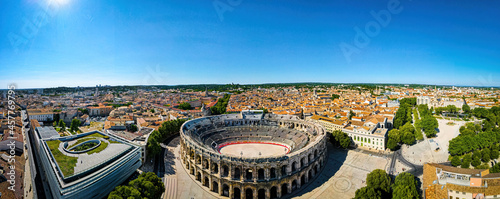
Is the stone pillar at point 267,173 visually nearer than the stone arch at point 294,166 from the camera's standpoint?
Yes

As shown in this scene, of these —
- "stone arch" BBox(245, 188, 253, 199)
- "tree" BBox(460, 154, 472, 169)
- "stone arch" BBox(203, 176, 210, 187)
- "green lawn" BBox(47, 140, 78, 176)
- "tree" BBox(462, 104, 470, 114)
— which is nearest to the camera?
"green lawn" BBox(47, 140, 78, 176)

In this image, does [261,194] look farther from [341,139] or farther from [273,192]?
[341,139]

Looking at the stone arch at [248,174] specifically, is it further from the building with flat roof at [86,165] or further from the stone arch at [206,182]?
the building with flat roof at [86,165]

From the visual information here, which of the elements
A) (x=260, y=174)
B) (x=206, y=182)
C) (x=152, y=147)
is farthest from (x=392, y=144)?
(x=152, y=147)

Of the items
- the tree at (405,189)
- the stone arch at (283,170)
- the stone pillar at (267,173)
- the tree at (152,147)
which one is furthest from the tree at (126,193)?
the tree at (405,189)

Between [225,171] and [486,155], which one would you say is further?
[486,155]

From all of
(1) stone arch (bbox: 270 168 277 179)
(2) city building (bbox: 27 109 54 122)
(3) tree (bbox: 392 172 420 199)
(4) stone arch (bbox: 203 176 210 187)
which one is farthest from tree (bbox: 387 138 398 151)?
(2) city building (bbox: 27 109 54 122)

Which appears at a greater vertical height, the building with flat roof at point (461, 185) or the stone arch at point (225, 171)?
the building with flat roof at point (461, 185)

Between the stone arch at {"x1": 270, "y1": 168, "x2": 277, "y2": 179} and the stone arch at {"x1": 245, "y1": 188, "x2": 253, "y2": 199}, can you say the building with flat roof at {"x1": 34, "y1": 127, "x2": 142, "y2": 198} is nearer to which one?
the stone arch at {"x1": 245, "y1": 188, "x2": 253, "y2": 199}
